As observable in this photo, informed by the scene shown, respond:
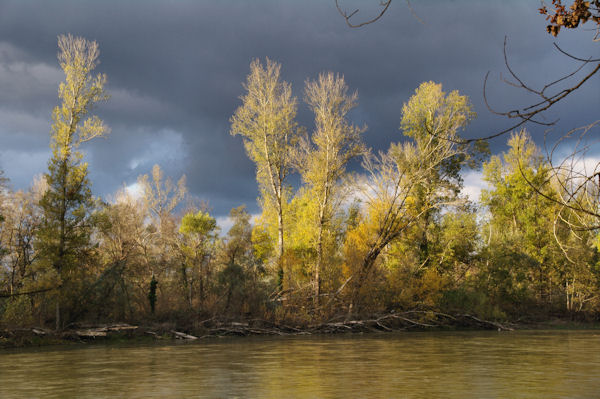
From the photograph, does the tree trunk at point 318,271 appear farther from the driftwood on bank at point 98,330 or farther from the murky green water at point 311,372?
the driftwood on bank at point 98,330

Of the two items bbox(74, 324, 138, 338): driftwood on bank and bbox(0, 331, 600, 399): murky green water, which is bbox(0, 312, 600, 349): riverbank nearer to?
bbox(74, 324, 138, 338): driftwood on bank

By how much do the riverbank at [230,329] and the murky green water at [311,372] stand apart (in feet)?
10.1

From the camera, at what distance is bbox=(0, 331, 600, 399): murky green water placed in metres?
10.9

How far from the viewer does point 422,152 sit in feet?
115

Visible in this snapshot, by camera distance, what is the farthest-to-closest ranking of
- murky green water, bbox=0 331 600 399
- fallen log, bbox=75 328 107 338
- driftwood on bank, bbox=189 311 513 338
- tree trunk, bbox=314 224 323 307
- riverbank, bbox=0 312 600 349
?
1. tree trunk, bbox=314 224 323 307
2. driftwood on bank, bbox=189 311 513 338
3. fallen log, bbox=75 328 107 338
4. riverbank, bbox=0 312 600 349
5. murky green water, bbox=0 331 600 399

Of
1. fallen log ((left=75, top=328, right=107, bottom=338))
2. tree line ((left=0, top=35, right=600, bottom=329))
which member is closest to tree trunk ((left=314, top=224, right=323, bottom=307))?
tree line ((left=0, top=35, right=600, bottom=329))

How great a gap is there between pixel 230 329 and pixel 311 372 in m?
16.8

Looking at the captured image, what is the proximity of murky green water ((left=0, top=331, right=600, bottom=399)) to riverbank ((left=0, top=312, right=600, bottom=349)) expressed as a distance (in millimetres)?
3087

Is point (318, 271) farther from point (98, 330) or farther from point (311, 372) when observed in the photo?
point (311, 372)

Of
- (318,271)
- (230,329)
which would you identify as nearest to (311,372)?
(230,329)

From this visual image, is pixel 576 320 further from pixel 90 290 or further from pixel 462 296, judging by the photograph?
pixel 90 290

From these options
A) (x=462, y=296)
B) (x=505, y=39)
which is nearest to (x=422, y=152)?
(x=462, y=296)

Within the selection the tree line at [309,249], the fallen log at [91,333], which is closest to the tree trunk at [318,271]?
the tree line at [309,249]

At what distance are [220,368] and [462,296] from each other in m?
25.1
